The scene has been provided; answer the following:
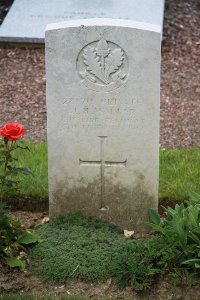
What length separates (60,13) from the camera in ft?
30.9

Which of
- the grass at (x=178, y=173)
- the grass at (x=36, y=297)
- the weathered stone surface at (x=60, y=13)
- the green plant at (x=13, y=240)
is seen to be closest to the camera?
the grass at (x=36, y=297)

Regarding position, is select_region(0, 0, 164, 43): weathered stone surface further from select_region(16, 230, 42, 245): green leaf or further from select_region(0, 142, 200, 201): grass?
select_region(16, 230, 42, 245): green leaf

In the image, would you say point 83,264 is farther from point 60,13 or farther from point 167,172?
point 60,13

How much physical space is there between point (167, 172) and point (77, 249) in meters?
1.45

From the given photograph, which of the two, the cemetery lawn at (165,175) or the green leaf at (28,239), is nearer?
the green leaf at (28,239)

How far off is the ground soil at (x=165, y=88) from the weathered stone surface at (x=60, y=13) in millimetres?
209

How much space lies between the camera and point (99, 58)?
15.9 feet

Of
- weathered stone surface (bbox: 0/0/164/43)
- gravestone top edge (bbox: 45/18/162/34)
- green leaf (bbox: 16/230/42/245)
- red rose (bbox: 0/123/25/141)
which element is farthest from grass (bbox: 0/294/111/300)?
weathered stone surface (bbox: 0/0/164/43)

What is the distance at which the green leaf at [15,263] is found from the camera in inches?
186

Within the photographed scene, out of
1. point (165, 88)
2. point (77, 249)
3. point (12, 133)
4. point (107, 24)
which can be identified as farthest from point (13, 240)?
point (165, 88)

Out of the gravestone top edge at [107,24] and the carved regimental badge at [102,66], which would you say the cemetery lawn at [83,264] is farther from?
the gravestone top edge at [107,24]

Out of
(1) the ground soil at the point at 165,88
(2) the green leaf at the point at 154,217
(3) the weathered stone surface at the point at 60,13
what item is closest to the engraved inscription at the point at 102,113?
(2) the green leaf at the point at 154,217

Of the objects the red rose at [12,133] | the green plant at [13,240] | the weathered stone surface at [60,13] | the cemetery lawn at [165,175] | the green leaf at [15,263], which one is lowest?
the green leaf at [15,263]

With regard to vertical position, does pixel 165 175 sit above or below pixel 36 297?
above
